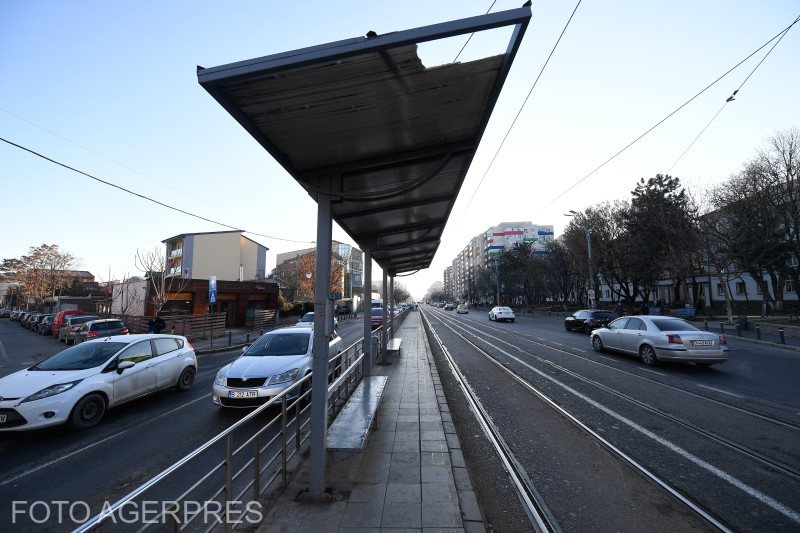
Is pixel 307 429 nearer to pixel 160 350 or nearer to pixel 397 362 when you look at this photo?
pixel 160 350

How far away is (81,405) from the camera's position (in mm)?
5969

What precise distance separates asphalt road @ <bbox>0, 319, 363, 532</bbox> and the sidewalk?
5.68 ft

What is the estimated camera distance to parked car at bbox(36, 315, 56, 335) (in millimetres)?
26188

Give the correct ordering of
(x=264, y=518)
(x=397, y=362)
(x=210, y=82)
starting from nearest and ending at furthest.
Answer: (x=210, y=82) < (x=264, y=518) < (x=397, y=362)

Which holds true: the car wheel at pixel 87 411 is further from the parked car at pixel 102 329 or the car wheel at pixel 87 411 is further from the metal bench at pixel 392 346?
the parked car at pixel 102 329

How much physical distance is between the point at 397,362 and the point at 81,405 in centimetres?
778

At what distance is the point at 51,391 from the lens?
570cm

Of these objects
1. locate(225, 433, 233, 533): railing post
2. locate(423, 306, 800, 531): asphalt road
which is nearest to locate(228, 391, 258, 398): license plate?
locate(225, 433, 233, 533): railing post

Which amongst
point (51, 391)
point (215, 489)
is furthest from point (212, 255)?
point (215, 489)

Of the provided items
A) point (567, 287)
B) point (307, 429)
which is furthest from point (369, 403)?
point (567, 287)

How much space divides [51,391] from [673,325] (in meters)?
14.5

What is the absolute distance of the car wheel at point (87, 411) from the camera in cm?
588

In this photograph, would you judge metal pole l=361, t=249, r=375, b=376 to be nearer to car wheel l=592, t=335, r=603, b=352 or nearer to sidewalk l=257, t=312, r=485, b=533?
sidewalk l=257, t=312, r=485, b=533

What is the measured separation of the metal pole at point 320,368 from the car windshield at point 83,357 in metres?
5.59
